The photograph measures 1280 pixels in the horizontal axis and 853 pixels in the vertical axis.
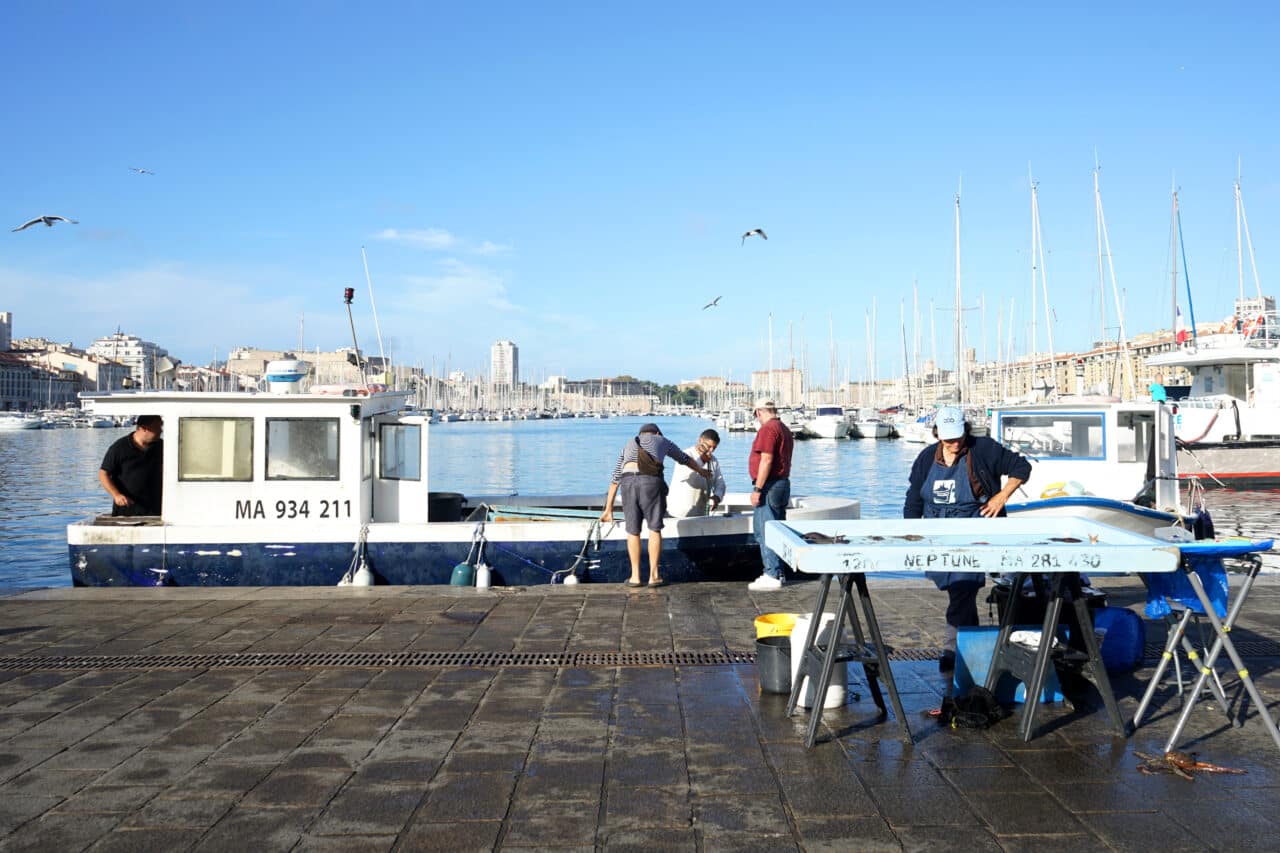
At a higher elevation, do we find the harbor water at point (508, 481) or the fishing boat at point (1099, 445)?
the fishing boat at point (1099, 445)

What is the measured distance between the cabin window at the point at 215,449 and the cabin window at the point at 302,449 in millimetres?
247

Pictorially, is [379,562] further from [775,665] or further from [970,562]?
[970,562]

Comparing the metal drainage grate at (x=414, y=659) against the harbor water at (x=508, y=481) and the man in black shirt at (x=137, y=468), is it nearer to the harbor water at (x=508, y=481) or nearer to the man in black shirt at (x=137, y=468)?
the man in black shirt at (x=137, y=468)

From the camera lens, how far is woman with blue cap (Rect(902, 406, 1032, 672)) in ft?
23.5

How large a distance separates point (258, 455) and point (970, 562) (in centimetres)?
880

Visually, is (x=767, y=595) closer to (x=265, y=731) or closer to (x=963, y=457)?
(x=963, y=457)

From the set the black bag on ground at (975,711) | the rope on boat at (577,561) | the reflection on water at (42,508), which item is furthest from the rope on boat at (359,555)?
the reflection on water at (42,508)

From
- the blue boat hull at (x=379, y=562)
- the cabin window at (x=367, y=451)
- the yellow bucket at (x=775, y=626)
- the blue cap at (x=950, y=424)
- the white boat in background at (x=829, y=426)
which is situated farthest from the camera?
the white boat in background at (x=829, y=426)

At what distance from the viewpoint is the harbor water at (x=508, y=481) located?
907 inches

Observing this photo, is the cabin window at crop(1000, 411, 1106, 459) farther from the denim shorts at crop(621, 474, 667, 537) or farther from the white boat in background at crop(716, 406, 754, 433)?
the white boat in background at crop(716, 406, 754, 433)

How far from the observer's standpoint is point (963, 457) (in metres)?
7.31

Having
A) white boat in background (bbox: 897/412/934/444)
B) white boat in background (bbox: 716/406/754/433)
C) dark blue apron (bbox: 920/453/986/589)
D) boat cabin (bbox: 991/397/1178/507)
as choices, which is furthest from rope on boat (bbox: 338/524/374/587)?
white boat in background (bbox: 716/406/754/433)

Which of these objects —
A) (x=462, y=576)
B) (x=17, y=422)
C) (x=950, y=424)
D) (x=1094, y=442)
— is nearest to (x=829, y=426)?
(x=1094, y=442)

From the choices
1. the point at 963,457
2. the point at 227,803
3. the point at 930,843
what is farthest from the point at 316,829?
the point at 963,457
